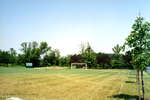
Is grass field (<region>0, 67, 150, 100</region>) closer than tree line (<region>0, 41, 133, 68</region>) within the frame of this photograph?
Yes

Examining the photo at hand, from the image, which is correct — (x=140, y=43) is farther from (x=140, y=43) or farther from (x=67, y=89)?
(x=67, y=89)

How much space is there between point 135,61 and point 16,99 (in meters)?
6.45

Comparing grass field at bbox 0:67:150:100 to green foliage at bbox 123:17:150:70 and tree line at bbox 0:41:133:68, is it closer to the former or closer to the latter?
green foliage at bbox 123:17:150:70

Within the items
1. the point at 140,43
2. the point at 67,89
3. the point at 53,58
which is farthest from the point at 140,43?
the point at 53,58

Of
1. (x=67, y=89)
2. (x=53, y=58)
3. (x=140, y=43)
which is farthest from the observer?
(x=53, y=58)

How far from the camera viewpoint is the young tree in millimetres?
7586

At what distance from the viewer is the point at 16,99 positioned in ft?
26.9

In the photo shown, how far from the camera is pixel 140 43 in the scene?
7.87m

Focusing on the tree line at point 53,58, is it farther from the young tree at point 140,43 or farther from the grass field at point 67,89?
the young tree at point 140,43

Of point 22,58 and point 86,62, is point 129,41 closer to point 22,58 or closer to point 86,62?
point 86,62

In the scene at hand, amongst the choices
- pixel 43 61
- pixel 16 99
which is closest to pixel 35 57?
pixel 43 61

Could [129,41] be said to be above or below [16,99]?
above

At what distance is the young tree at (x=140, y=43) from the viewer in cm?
759

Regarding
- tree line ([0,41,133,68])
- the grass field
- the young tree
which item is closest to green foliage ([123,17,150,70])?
the young tree
